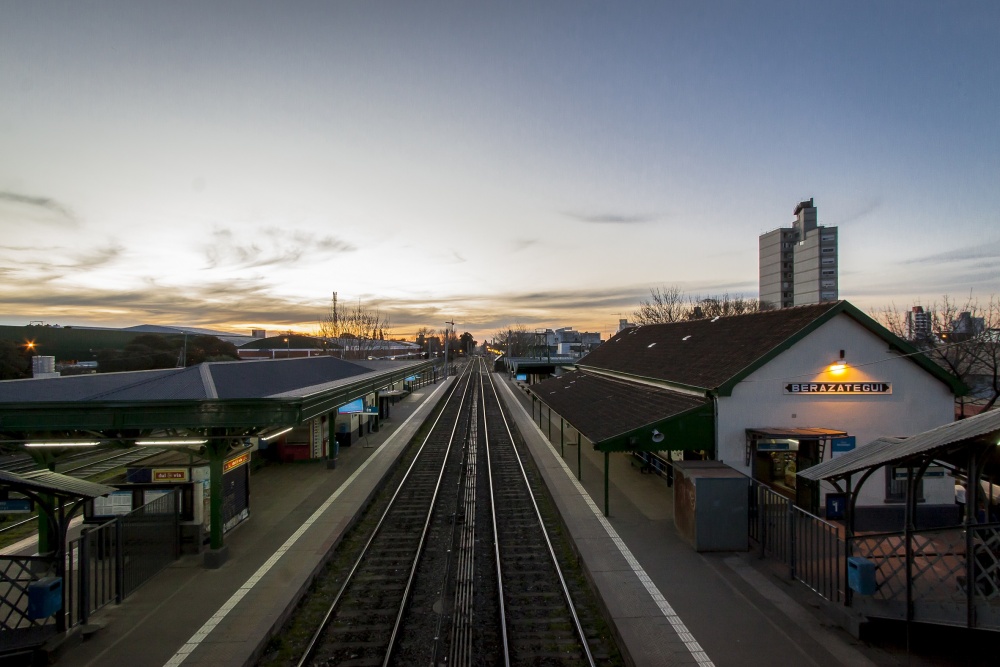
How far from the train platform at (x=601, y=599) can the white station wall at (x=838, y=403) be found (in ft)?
10.3

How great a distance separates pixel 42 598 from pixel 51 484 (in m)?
1.46

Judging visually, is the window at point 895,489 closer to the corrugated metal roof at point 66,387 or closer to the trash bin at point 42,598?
the trash bin at point 42,598

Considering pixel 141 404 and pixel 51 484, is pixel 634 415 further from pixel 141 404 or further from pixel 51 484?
pixel 51 484

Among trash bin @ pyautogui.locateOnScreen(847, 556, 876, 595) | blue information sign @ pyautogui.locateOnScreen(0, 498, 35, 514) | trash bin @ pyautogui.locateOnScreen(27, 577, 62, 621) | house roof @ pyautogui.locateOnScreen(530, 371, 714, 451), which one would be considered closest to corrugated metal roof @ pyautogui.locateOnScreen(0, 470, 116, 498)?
trash bin @ pyautogui.locateOnScreen(27, 577, 62, 621)

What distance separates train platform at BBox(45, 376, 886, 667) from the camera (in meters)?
7.07

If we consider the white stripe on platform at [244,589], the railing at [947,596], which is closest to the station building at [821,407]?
the railing at [947,596]

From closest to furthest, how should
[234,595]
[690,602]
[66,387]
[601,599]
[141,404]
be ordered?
[690,602]
[601,599]
[234,595]
[141,404]
[66,387]

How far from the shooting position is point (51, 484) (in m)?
7.39

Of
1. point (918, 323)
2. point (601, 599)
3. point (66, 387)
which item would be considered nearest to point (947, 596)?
point (601, 599)

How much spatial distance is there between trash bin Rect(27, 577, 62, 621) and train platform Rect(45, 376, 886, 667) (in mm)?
774

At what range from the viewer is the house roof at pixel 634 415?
12727 millimetres

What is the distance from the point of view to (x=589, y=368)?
1078 inches

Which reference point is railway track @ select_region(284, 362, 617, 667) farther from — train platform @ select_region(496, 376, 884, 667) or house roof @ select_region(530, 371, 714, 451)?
house roof @ select_region(530, 371, 714, 451)

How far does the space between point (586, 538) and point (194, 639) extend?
289 inches
